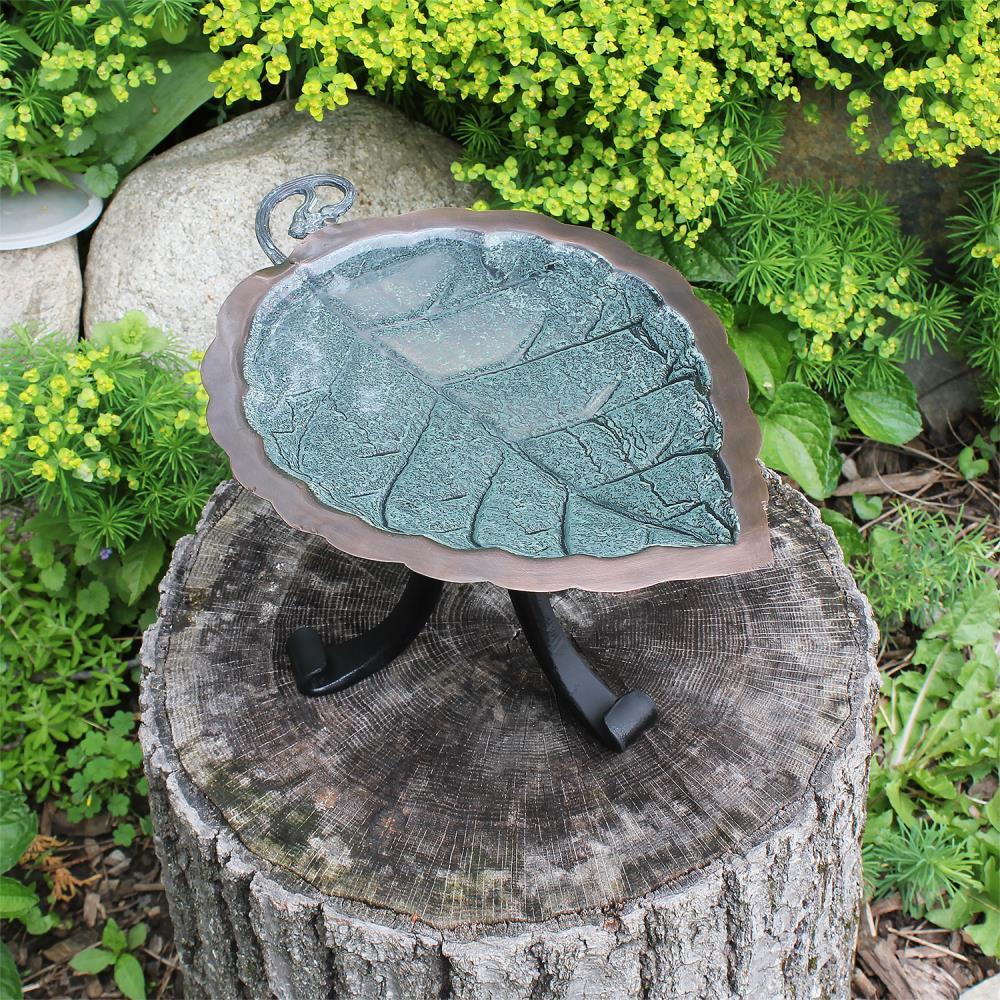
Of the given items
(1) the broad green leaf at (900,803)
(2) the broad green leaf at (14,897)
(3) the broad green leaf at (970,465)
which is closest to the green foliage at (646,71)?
(3) the broad green leaf at (970,465)

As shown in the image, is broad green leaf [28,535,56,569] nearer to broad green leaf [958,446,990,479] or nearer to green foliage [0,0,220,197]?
green foliage [0,0,220,197]

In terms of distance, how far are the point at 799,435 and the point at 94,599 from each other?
1.76m

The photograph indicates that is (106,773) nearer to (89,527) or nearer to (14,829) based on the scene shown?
(14,829)

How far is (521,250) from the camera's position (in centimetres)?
179

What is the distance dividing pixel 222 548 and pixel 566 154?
1.33m

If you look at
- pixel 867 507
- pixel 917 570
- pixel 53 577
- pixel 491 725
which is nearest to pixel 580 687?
pixel 491 725

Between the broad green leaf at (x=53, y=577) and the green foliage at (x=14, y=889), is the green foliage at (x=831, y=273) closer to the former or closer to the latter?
the broad green leaf at (x=53, y=577)

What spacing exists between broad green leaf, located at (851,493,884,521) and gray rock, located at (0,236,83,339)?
2119 millimetres

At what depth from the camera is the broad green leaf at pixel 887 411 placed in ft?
9.34

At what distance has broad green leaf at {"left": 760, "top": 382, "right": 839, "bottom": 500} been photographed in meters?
Answer: 2.70

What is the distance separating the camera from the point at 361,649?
179 cm

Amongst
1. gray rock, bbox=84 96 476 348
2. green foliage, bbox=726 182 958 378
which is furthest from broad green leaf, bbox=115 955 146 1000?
green foliage, bbox=726 182 958 378

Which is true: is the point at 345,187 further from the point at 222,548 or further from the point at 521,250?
the point at 222,548

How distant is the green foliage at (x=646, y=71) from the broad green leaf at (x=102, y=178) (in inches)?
17.8
